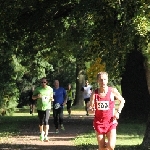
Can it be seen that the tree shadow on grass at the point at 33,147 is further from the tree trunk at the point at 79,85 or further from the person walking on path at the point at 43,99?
the tree trunk at the point at 79,85

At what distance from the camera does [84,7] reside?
1552 centimetres

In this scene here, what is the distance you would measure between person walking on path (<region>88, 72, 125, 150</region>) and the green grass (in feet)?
12.5

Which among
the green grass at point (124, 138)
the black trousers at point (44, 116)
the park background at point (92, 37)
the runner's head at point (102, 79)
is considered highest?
the park background at point (92, 37)

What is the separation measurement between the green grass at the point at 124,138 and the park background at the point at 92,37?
1055 millimetres

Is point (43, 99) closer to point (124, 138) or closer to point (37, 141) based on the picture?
point (37, 141)

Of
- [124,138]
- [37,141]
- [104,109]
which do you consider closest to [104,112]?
[104,109]

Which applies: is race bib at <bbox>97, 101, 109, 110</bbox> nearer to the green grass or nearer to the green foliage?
the green foliage

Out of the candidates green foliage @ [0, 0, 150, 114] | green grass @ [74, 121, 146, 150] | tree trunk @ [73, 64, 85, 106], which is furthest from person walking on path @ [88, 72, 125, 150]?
tree trunk @ [73, 64, 85, 106]

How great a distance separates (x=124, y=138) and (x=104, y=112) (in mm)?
7773

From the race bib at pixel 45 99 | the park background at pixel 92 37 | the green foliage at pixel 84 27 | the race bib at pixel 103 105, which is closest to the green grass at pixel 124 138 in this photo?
the park background at pixel 92 37

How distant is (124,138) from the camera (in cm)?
1812

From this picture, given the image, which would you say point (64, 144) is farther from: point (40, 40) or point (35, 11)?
point (40, 40)

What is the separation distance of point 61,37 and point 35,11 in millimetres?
6717

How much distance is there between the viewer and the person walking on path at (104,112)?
34.4ft
